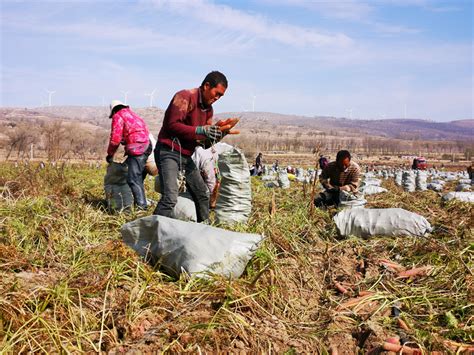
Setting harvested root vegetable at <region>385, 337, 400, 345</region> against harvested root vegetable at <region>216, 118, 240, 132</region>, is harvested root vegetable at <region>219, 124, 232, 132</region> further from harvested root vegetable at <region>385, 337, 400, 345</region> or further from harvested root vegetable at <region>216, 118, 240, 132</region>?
harvested root vegetable at <region>385, 337, 400, 345</region>

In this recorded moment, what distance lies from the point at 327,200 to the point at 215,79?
111 inches

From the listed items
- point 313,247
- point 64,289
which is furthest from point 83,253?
point 313,247

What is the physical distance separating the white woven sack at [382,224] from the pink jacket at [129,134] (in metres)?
2.14

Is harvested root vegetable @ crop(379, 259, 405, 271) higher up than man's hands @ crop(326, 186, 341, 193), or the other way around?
man's hands @ crop(326, 186, 341, 193)

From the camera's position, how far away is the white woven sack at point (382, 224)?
3908mm

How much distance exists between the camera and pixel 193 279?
95.2 inches

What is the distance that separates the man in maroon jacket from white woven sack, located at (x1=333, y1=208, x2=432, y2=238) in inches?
58.5

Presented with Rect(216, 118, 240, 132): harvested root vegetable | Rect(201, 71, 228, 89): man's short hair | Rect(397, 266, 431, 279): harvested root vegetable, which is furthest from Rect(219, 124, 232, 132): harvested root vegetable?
Rect(397, 266, 431, 279): harvested root vegetable

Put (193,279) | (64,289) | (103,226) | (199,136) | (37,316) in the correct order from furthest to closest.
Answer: (103,226), (199,136), (193,279), (64,289), (37,316)

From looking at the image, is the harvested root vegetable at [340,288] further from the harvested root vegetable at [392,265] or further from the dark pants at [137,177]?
the dark pants at [137,177]

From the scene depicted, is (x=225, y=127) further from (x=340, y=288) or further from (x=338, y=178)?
(x=338, y=178)

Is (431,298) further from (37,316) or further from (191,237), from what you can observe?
(37,316)

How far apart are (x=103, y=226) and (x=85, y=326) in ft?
6.02

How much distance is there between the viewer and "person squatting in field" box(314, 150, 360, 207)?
17.8 ft
